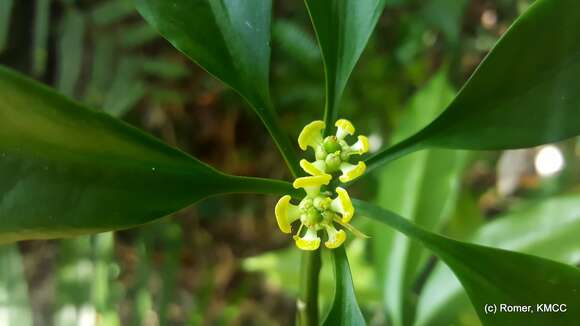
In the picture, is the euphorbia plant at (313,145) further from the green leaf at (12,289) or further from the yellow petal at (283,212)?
the green leaf at (12,289)

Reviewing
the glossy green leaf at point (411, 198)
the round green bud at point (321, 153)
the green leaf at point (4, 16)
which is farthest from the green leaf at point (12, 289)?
the round green bud at point (321, 153)

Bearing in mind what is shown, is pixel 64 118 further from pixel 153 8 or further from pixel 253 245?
pixel 253 245

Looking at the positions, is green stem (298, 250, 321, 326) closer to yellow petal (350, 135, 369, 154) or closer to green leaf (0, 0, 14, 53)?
yellow petal (350, 135, 369, 154)

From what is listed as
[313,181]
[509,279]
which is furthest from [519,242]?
[313,181]

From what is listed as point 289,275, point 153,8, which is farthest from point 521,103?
point 289,275

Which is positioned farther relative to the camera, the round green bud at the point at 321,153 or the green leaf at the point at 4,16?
the green leaf at the point at 4,16

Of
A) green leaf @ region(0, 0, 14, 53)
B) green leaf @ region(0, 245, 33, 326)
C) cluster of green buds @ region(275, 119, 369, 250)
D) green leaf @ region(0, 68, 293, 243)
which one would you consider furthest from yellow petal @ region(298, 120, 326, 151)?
green leaf @ region(0, 0, 14, 53)
